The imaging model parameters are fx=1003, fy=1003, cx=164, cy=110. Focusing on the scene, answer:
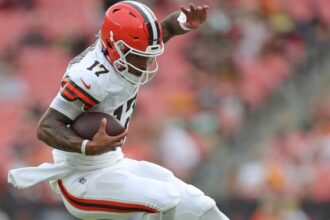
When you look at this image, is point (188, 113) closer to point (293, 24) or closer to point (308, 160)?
point (308, 160)

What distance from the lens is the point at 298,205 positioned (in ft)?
29.3

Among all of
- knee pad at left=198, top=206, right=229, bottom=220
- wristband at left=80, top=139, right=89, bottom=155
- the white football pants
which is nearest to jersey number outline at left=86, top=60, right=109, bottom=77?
wristband at left=80, top=139, right=89, bottom=155

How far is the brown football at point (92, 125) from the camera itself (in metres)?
5.15

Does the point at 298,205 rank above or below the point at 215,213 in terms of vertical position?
below

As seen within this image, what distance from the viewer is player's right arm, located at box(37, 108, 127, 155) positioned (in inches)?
199

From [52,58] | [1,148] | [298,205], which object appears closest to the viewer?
[298,205]

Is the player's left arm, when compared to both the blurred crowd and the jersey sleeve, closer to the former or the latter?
the jersey sleeve

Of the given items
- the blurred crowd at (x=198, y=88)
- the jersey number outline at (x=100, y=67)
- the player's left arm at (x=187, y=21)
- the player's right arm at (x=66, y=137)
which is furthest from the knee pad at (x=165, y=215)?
the blurred crowd at (x=198, y=88)

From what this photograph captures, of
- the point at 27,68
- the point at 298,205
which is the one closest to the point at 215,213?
the point at 298,205

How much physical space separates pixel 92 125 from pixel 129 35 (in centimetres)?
52

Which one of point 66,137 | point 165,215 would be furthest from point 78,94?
point 165,215

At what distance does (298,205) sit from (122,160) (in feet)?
12.0

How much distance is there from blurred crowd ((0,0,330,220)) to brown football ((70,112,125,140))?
130 inches

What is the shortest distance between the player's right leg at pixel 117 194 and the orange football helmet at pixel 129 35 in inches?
21.2
